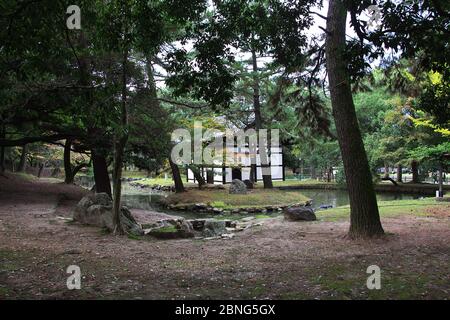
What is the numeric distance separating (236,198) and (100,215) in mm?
13067

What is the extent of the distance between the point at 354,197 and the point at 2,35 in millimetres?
7024

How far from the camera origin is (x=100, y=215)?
36.2 feet

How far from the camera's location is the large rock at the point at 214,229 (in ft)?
38.3

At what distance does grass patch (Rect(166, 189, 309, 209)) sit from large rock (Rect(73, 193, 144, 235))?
35.2ft

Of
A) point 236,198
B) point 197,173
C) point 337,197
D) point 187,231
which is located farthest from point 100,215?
point 337,197

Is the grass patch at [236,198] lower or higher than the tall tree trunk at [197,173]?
lower

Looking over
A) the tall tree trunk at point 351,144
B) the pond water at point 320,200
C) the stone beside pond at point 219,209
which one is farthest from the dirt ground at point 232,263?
the pond water at point 320,200

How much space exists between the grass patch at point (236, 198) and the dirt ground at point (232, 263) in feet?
37.5

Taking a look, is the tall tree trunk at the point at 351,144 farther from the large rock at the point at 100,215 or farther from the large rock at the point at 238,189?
the large rock at the point at 238,189

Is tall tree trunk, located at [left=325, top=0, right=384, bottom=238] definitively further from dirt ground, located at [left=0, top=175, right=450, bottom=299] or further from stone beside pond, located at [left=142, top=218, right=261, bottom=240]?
stone beside pond, located at [left=142, top=218, right=261, bottom=240]

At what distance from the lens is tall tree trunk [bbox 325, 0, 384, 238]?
8.59 metres

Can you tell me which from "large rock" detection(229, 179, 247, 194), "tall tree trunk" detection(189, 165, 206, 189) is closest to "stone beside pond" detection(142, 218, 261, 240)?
"large rock" detection(229, 179, 247, 194)
